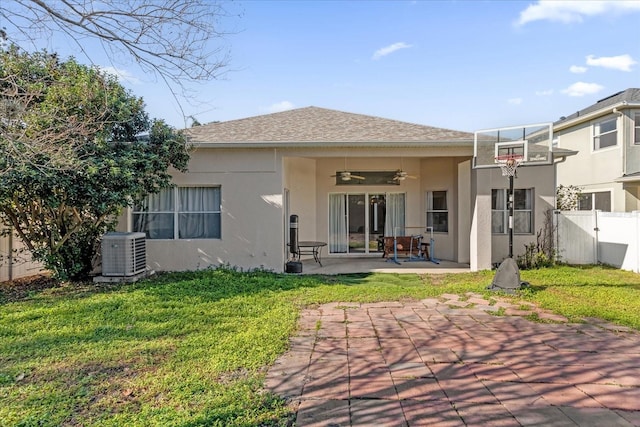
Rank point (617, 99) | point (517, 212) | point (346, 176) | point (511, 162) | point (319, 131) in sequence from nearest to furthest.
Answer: point (511, 162) → point (319, 131) → point (517, 212) → point (346, 176) → point (617, 99)

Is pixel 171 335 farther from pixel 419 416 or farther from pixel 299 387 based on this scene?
pixel 419 416

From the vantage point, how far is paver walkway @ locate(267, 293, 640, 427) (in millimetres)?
3043

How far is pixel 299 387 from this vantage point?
11.5 feet

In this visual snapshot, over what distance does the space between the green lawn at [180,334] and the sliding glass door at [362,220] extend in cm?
376

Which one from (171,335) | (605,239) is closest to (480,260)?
(605,239)

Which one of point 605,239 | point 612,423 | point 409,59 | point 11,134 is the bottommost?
point 612,423

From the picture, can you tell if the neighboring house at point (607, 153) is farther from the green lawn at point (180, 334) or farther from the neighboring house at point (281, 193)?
the green lawn at point (180, 334)

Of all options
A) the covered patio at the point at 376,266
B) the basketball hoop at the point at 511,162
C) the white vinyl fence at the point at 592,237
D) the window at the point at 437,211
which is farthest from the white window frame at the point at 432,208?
the basketball hoop at the point at 511,162

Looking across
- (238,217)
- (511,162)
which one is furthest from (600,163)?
(238,217)

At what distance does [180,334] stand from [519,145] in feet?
24.2

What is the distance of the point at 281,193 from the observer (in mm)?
9773

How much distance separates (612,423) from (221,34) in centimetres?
638

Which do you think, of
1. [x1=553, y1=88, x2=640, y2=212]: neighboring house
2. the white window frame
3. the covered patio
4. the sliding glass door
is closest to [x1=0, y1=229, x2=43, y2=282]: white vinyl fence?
the covered patio

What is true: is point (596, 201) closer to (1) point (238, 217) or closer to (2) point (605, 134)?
(2) point (605, 134)
